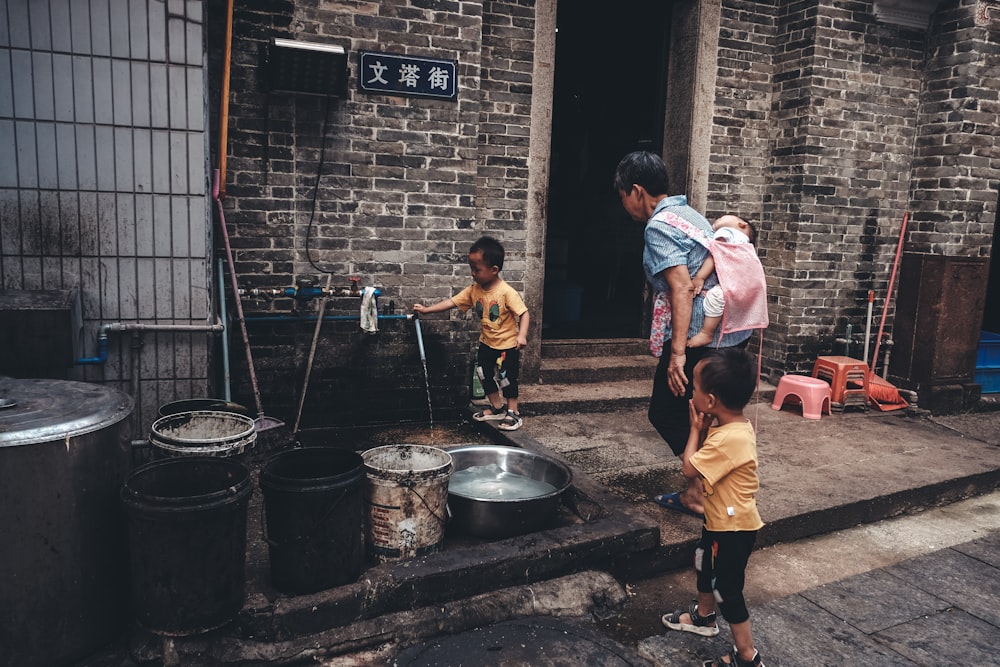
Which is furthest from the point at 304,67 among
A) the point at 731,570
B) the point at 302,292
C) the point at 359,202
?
the point at 731,570

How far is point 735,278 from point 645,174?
79 centimetres

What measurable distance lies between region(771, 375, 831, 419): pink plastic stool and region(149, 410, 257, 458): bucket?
17.0ft

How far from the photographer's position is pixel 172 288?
449 cm

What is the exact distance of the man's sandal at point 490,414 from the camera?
235 inches

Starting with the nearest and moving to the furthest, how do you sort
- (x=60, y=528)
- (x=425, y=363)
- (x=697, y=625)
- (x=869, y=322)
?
1. (x=60, y=528)
2. (x=697, y=625)
3. (x=425, y=363)
4. (x=869, y=322)

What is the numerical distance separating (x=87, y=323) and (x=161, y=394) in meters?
0.61

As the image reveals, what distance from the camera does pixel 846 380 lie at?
715 centimetres

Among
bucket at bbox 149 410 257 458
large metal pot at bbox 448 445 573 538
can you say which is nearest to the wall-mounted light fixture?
bucket at bbox 149 410 257 458

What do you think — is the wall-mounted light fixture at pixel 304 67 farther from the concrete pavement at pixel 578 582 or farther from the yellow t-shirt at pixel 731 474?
the yellow t-shirt at pixel 731 474

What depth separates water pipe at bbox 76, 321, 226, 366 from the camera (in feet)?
14.1

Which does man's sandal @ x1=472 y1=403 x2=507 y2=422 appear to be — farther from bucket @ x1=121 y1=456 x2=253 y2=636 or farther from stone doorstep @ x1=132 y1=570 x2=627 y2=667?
bucket @ x1=121 y1=456 x2=253 y2=636

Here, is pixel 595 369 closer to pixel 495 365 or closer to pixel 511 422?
pixel 511 422

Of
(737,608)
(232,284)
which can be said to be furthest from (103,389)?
(737,608)

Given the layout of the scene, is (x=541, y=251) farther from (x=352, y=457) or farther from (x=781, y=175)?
(x=352, y=457)
